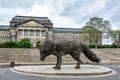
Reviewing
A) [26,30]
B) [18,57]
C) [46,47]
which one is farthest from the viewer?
[26,30]

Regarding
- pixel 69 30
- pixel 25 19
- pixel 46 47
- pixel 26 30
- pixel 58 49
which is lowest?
pixel 58 49

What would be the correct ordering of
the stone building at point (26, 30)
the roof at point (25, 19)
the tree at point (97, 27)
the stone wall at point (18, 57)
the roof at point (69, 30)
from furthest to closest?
the roof at point (69, 30) < the roof at point (25, 19) < the stone building at point (26, 30) < the tree at point (97, 27) < the stone wall at point (18, 57)

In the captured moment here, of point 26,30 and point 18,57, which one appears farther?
point 26,30

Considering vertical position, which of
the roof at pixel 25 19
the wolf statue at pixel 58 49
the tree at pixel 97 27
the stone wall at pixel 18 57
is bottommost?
the stone wall at pixel 18 57

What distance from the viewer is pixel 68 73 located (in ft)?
45.7

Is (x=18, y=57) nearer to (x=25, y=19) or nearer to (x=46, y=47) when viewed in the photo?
(x=46, y=47)

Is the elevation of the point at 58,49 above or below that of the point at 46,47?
below

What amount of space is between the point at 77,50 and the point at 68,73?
311cm

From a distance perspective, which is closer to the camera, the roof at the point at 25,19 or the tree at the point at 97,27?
the tree at the point at 97,27

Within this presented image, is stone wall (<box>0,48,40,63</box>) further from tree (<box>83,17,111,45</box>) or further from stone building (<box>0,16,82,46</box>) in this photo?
stone building (<box>0,16,82,46</box>)

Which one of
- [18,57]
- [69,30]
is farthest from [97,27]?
[69,30]

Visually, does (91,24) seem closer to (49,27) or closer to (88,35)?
(88,35)

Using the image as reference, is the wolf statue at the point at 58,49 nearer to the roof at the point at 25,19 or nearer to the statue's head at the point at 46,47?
the statue's head at the point at 46,47

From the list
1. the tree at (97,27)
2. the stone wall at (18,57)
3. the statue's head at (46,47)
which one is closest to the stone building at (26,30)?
the tree at (97,27)
